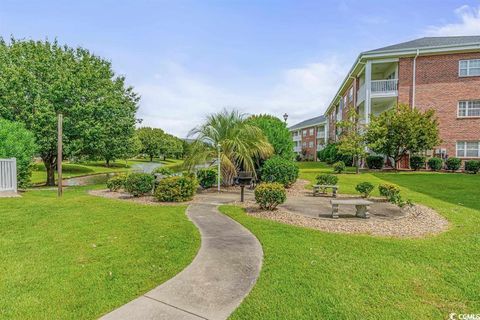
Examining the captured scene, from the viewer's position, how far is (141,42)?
13953 mm

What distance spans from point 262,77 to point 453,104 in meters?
15.7

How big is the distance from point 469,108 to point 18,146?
29.7 m

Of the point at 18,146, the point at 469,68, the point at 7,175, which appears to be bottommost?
the point at 7,175

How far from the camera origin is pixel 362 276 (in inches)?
154

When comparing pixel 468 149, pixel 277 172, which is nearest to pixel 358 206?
pixel 277 172

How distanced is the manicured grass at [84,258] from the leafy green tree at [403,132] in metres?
16.7

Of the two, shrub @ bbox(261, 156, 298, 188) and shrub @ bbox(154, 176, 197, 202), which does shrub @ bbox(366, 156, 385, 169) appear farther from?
shrub @ bbox(154, 176, 197, 202)

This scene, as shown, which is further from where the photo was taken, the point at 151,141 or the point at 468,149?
the point at 151,141

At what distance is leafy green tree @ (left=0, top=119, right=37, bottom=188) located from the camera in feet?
44.3

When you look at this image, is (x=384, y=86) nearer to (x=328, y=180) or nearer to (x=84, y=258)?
(x=328, y=180)

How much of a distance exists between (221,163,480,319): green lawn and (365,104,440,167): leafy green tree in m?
14.7

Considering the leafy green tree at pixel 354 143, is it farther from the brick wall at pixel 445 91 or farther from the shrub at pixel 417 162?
the brick wall at pixel 445 91

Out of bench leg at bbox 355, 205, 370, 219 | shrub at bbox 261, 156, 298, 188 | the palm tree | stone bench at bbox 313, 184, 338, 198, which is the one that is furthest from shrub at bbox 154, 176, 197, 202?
bench leg at bbox 355, 205, 370, 219

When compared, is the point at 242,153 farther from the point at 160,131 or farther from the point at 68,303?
the point at 160,131
